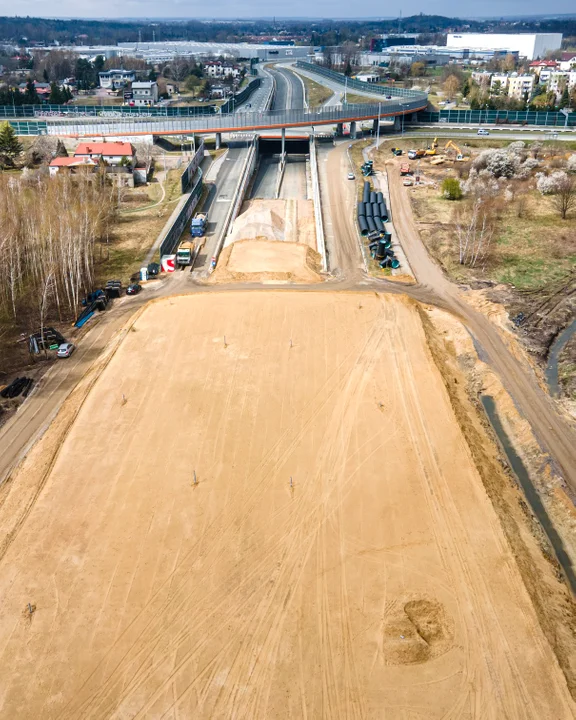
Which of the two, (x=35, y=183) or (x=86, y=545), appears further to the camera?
(x=35, y=183)

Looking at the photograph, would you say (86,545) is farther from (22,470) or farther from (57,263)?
(57,263)

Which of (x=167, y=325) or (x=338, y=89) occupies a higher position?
(x=338, y=89)

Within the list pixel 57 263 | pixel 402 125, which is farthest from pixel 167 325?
pixel 402 125

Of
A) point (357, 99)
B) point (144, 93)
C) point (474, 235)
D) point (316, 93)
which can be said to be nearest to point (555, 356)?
point (474, 235)

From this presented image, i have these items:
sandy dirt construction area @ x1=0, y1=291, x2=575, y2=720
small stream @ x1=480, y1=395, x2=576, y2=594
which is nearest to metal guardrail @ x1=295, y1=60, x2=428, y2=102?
small stream @ x1=480, y1=395, x2=576, y2=594

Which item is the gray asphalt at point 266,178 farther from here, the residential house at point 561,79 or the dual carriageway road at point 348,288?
the residential house at point 561,79

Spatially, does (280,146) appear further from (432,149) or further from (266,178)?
(432,149)

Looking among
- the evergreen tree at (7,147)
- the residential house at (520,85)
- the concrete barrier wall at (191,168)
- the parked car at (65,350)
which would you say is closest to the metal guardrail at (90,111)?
the concrete barrier wall at (191,168)
